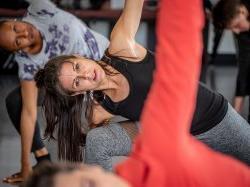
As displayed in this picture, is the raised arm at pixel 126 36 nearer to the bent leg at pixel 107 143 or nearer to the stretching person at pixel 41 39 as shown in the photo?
the bent leg at pixel 107 143

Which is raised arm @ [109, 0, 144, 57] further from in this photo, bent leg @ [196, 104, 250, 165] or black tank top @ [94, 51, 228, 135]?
bent leg @ [196, 104, 250, 165]

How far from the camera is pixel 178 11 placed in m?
1.19

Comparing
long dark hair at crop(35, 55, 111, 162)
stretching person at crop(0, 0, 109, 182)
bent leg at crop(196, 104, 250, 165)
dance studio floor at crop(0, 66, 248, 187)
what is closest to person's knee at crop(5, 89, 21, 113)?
stretching person at crop(0, 0, 109, 182)

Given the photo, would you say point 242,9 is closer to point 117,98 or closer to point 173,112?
point 117,98

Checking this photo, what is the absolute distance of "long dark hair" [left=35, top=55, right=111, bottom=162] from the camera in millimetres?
2295

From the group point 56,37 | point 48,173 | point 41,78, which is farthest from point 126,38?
point 48,173

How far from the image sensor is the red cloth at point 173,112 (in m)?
→ 1.19

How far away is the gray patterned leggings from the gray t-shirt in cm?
63

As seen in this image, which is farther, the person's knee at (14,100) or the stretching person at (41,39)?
the person's knee at (14,100)

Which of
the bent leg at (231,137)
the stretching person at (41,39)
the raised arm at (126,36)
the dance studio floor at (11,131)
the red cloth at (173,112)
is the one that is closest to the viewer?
the red cloth at (173,112)

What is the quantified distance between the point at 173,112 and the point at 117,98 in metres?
1.09

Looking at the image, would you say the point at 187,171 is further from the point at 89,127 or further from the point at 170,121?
the point at 89,127

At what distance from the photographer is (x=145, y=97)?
2234mm

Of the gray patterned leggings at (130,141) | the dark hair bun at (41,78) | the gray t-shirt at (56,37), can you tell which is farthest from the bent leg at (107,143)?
the gray t-shirt at (56,37)
